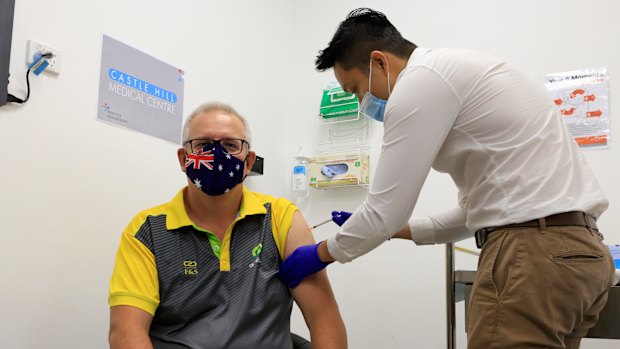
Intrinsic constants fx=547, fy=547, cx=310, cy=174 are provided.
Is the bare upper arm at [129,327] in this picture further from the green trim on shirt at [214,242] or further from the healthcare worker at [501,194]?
the healthcare worker at [501,194]

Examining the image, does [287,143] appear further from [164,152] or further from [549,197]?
[549,197]

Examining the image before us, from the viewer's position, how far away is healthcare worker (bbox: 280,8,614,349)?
1126 millimetres

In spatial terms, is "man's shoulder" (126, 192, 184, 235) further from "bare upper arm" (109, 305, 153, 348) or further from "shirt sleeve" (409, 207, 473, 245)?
"shirt sleeve" (409, 207, 473, 245)

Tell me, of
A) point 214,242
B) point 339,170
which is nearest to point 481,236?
point 214,242

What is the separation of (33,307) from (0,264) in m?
0.18

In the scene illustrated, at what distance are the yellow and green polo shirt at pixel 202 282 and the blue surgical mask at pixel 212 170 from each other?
0.11 metres

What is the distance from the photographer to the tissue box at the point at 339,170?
280 centimetres

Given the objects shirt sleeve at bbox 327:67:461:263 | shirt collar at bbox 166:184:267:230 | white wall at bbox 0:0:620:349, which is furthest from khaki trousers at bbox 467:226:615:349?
white wall at bbox 0:0:620:349

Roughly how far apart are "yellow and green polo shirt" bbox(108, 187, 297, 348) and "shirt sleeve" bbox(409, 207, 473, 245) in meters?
0.43

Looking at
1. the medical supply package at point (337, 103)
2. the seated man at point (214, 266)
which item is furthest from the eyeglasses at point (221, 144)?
the medical supply package at point (337, 103)

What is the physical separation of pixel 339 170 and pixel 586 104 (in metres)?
1.19

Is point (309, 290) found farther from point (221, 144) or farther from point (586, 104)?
point (586, 104)

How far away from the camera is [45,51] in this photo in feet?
5.93

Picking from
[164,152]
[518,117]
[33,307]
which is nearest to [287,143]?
[164,152]
